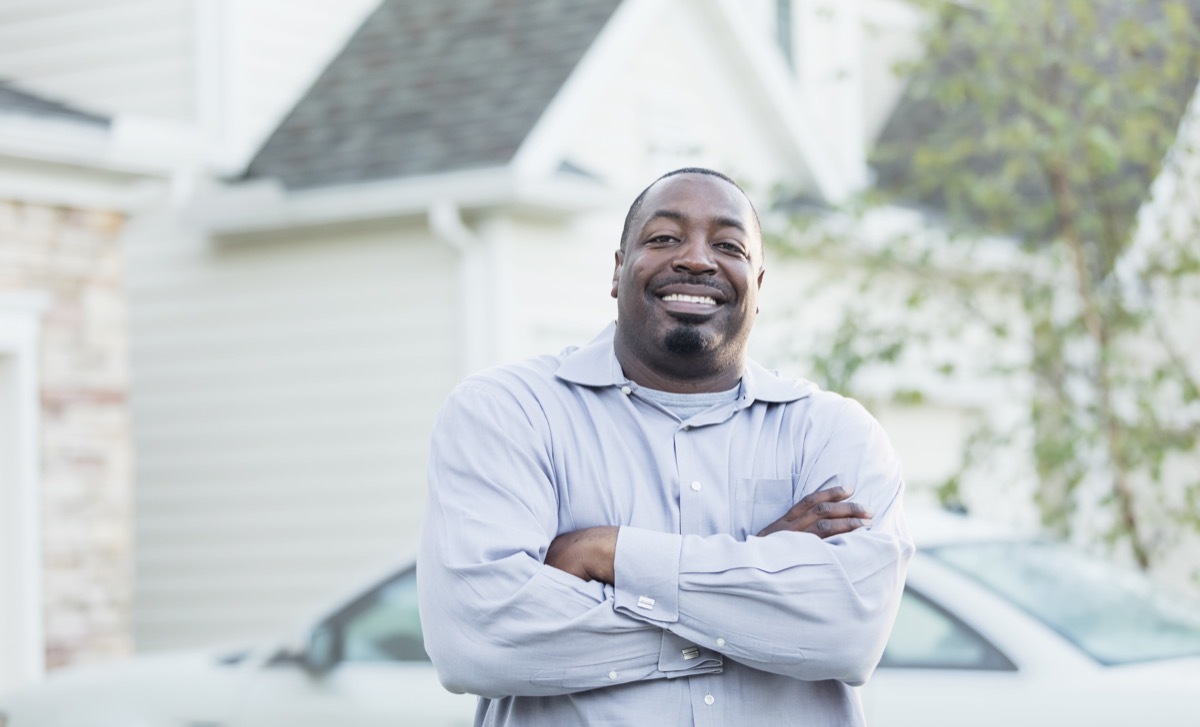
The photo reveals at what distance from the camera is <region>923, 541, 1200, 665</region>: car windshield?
5551 millimetres

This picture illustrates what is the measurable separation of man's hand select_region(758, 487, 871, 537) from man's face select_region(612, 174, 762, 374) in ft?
0.95

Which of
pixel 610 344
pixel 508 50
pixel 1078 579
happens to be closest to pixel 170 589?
pixel 508 50

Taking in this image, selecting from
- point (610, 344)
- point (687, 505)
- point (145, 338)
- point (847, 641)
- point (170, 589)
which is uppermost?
point (610, 344)

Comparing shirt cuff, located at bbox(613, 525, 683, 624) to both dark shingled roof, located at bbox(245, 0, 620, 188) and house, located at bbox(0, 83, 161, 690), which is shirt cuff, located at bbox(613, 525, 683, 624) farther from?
dark shingled roof, located at bbox(245, 0, 620, 188)

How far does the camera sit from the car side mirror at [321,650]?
6.18 metres

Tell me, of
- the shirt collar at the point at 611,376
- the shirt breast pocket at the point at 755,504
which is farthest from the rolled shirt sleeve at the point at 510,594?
the shirt breast pocket at the point at 755,504

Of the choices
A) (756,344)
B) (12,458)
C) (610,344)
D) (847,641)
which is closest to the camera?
(847,641)

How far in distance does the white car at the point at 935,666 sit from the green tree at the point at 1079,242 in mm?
2536

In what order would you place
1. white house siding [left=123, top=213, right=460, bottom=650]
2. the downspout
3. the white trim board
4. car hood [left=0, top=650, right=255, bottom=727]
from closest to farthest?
car hood [left=0, top=650, right=255, bottom=727], the white trim board, the downspout, white house siding [left=123, top=213, right=460, bottom=650]

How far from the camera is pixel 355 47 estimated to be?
12.1m

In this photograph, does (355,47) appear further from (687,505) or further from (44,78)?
(687,505)

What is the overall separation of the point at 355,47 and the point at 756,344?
3.68m

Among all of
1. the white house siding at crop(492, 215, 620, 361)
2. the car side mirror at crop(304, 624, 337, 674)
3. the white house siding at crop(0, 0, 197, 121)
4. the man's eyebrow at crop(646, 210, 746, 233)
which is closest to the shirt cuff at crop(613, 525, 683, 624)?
the man's eyebrow at crop(646, 210, 746, 233)

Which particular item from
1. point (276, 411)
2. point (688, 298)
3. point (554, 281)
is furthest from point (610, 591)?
point (276, 411)
